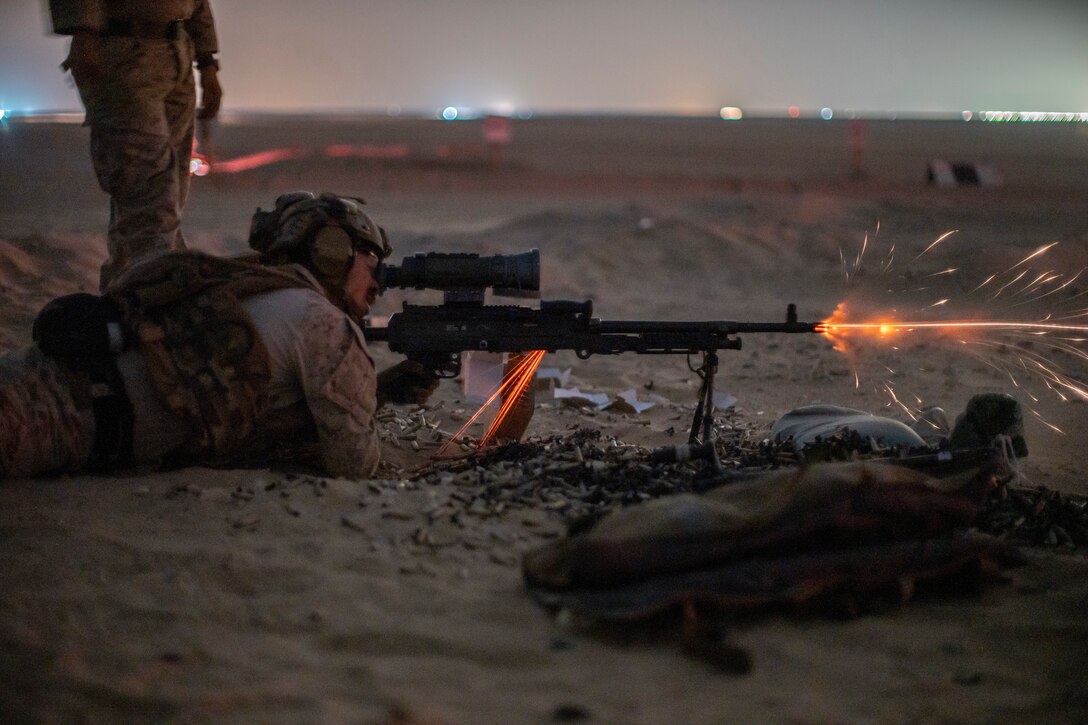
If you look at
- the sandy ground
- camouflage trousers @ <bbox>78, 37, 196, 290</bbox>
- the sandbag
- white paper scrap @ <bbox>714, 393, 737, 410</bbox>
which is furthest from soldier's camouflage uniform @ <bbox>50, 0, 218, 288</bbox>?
the sandbag

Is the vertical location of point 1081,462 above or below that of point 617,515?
below

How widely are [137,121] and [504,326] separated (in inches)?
109

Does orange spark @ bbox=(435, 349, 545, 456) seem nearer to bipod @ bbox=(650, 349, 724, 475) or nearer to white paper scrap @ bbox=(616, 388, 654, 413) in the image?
bipod @ bbox=(650, 349, 724, 475)

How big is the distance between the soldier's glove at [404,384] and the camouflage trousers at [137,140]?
1.95m

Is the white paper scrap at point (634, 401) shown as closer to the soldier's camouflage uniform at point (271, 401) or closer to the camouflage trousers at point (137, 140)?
the soldier's camouflage uniform at point (271, 401)

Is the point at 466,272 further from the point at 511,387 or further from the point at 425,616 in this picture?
the point at 425,616

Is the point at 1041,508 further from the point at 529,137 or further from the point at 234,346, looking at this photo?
the point at 529,137

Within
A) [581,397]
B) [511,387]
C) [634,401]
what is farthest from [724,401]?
[511,387]

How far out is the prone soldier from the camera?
3.61m

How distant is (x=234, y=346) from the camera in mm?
3672

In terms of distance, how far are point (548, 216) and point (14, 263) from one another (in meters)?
6.75

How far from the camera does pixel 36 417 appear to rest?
11.7 ft

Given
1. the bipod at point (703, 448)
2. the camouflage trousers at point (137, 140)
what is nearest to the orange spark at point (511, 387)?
the bipod at point (703, 448)

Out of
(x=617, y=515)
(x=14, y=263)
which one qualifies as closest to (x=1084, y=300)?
(x=617, y=515)
